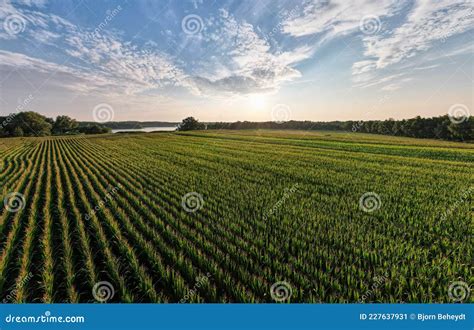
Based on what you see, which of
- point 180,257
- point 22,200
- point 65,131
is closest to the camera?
point 180,257

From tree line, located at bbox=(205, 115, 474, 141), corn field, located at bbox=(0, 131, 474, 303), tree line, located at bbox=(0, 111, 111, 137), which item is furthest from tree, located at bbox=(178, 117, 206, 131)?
corn field, located at bbox=(0, 131, 474, 303)

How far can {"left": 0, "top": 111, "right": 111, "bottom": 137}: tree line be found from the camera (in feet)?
251

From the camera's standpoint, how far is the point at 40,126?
86.1 metres

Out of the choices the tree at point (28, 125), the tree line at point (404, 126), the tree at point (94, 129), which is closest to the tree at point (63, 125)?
the tree at point (94, 129)

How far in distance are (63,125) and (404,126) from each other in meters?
136

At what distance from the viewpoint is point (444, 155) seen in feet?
92.4

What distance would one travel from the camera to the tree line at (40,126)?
7662cm

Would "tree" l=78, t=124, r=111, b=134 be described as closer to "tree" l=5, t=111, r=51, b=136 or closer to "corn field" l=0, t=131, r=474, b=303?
"tree" l=5, t=111, r=51, b=136

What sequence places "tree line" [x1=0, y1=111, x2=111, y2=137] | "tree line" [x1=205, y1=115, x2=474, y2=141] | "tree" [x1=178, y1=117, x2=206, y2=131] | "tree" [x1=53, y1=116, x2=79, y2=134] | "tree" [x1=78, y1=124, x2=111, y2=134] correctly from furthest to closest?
1. "tree" [x1=178, y1=117, x2=206, y2=131]
2. "tree" [x1=78, y1=124, x2=111, y2=134]
3. "tree" [x1=53, y1=116, x2=79, y2=134]
4. "tree line" [x1=0, y1=111, x2=111, y2=137]
5. "tree line" [x1=205, y1=115, x2=474, y2=141]

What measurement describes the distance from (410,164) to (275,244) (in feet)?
68.1
